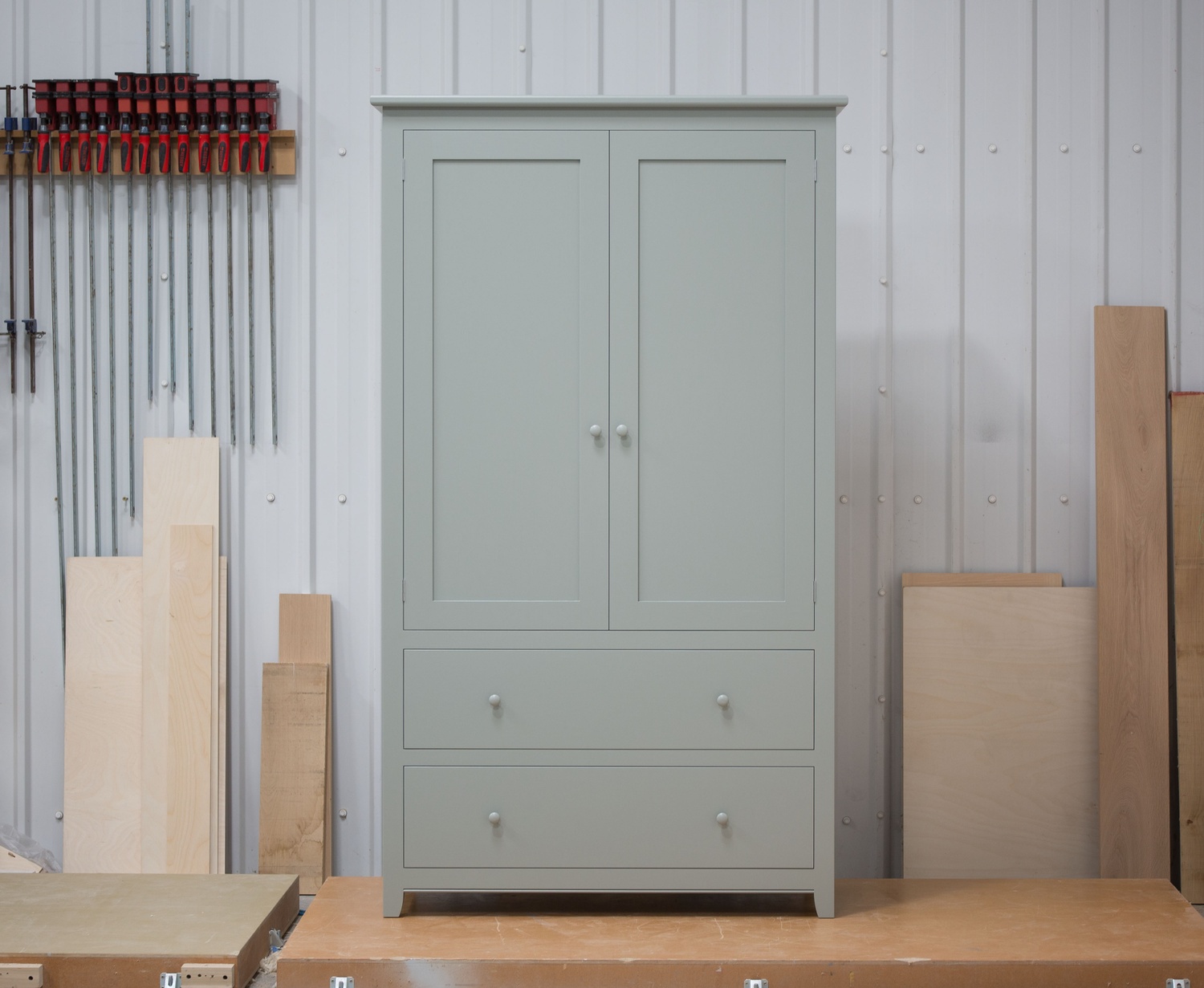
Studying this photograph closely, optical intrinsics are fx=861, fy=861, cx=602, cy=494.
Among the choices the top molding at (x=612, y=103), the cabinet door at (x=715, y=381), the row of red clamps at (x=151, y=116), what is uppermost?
the row of red clamps at (x=151, y=116)

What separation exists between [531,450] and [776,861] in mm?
1071

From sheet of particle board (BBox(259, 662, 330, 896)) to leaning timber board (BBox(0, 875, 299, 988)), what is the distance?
0.16 m

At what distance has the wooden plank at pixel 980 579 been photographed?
94.7 inches

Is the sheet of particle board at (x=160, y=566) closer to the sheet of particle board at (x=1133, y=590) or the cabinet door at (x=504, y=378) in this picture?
the cabinet door at (x=504, y=378)

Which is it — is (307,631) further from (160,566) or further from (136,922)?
(136,922)

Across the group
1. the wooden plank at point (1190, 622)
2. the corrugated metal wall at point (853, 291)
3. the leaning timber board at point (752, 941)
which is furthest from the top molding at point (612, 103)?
the leaning timber board at point (752, 941)

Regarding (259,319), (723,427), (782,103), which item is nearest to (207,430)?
(259,319)

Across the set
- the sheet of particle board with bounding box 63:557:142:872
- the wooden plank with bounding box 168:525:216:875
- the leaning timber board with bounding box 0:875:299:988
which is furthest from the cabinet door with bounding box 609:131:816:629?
the sheet of particle board with bounding box 63:557:142:872

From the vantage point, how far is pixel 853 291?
2.47 metres

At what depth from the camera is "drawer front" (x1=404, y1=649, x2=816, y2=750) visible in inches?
75.7

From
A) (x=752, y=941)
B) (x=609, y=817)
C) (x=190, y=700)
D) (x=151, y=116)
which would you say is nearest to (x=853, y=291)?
(x=609, y=817)

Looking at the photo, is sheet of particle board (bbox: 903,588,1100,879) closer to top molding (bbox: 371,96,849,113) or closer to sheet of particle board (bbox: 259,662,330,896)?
top molding (bbox: 371,96,849,113)

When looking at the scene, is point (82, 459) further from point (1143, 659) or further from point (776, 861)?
point (1143, 659)

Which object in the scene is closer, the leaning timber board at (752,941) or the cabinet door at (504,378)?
the leaning timber board at (752,941)
